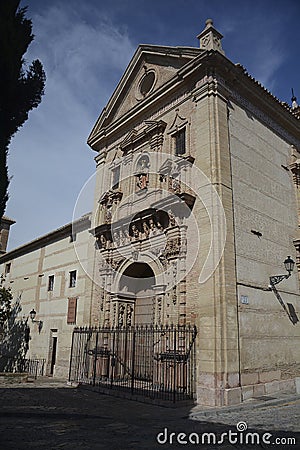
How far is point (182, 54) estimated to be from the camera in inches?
449

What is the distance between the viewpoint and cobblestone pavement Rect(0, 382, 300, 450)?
5.07m

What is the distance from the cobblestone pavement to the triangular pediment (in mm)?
9369

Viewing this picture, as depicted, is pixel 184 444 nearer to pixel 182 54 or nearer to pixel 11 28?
pixel 11 28

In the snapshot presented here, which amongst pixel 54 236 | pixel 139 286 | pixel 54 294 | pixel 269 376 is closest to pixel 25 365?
pixel 54 294

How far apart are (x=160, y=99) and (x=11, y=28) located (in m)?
5.97

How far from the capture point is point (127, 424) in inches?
250

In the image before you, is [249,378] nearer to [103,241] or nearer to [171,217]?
[171,217]

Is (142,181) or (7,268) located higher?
(142,181)

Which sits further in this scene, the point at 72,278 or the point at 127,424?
the point at 72,278

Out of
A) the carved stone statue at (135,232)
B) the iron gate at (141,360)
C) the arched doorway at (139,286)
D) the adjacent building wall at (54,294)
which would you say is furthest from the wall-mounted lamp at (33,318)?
the carved stone statue at (135,232)

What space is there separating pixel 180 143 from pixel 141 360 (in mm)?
6628

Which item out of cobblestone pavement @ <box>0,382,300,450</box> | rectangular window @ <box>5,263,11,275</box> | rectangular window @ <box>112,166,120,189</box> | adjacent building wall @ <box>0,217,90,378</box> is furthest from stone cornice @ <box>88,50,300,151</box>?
rectangular window @ <box>5,263,11,275</box>

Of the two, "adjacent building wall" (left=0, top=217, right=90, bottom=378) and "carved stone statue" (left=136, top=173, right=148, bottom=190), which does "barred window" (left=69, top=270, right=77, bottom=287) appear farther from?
"carved stone statue" (left=136, top=173, right=148, bottom=190)

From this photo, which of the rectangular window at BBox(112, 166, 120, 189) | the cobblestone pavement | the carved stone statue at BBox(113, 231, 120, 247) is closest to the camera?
the cobblestone pavement
